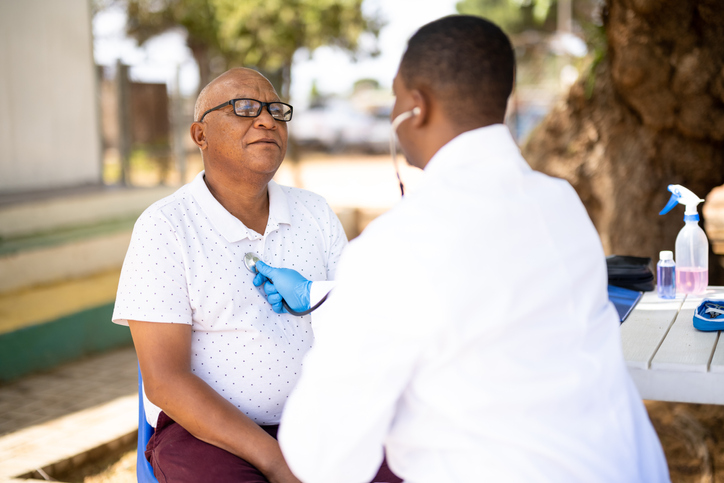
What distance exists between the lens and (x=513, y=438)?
3.97 ft

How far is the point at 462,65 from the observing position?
128 cm

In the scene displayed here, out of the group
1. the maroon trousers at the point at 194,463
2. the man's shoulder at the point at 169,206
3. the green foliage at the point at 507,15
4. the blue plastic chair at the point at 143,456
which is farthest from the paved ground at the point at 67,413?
the green foliage at the point at 507,15

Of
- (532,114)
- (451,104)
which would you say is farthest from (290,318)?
(532,114)

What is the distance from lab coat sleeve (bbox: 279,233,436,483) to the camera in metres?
1.16

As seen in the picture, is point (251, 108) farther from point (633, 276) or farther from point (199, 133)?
point (633, 276)

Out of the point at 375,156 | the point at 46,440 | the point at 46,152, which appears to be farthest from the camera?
the point at 375,156

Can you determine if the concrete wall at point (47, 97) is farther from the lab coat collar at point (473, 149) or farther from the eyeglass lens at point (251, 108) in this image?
the lab coat collar at point (473, 149)

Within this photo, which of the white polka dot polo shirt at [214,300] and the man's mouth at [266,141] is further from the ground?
the man's mouth at [266,141]

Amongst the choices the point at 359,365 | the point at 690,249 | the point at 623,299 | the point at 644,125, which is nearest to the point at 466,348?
the point at 359,365

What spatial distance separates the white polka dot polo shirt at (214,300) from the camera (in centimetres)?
198

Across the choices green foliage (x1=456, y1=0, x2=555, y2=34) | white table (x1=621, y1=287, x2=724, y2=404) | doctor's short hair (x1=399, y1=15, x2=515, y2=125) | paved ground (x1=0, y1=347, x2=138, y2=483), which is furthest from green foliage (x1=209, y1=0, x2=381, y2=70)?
green foliage (x1=456, y1=0, x2=555, y2=34)

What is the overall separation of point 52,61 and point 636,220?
5.42 meters

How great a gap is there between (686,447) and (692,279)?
1030 mm

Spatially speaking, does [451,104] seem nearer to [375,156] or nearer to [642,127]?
[642,127]
